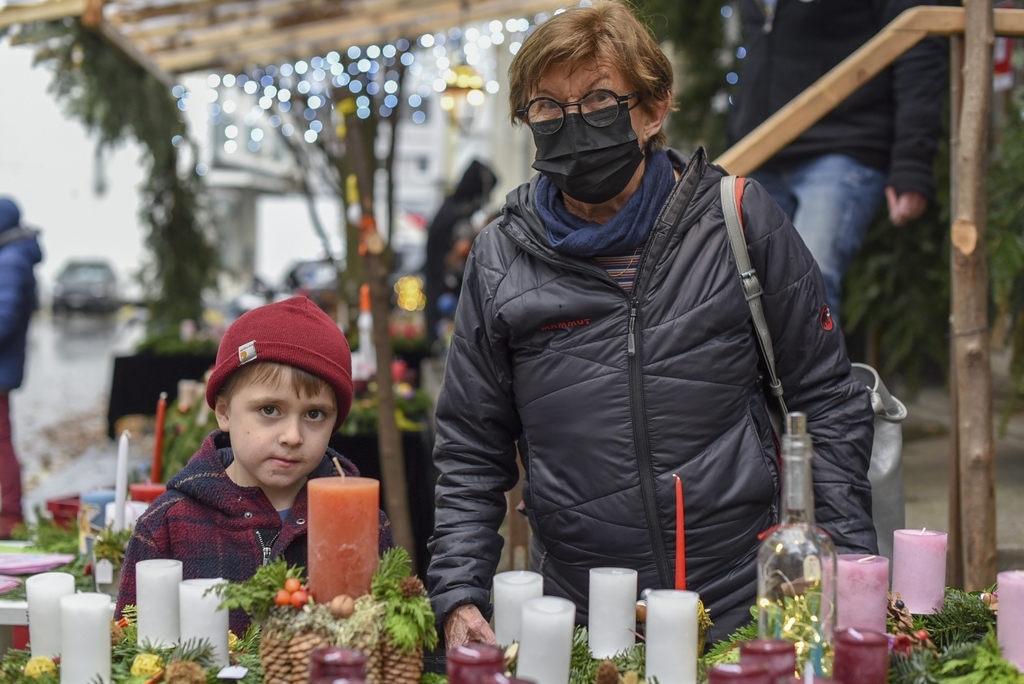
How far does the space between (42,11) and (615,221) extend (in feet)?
20.2

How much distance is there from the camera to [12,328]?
662 cm

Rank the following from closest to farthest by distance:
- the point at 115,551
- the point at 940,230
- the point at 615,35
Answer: the point at 615,35 < the point at 115,551 < the point at 940,230

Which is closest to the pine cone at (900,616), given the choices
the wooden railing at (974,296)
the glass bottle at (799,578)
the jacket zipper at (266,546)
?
the glass bottle at (799,578)

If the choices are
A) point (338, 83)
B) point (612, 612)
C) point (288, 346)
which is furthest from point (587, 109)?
point (338, 83)

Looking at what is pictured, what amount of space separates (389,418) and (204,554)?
2141 mm

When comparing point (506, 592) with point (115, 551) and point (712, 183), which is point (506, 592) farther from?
point (115, 551)

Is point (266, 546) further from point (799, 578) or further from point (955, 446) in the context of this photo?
point (955, 446)

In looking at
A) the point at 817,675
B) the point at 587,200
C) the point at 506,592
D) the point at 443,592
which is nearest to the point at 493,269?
the point at 587,200

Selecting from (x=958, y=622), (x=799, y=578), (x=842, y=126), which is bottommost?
(x=958, y=622)

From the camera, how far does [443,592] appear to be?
2184mm

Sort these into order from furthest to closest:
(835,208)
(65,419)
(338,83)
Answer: (65,419) → (338,83) → (835,208)

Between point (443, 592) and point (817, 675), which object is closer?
point (817, 675)

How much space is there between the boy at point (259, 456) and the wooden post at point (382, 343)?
1.94m

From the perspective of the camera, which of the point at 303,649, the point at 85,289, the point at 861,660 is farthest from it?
the point at 85,289
